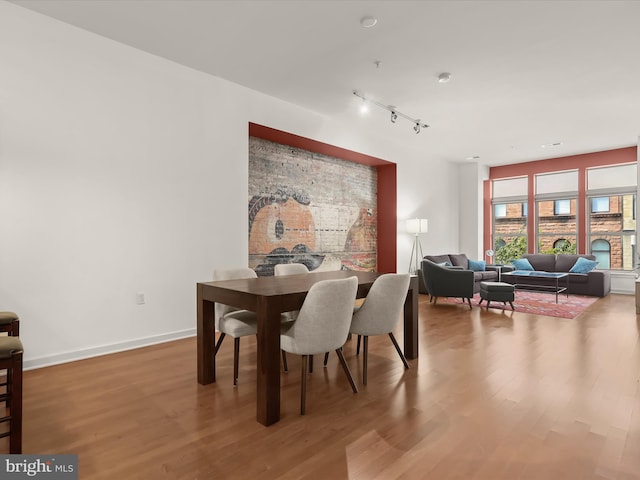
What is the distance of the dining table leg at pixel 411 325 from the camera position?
3408 millimetres

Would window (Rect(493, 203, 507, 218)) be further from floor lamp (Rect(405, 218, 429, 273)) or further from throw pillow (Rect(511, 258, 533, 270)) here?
floor lamp (Rect(405, 218, 429, 273))

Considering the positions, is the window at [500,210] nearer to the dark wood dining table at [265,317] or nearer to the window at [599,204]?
the window at [599,204]

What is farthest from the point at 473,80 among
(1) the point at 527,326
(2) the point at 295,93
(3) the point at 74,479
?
(3) the point at 74,479

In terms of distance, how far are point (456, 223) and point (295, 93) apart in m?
6.01

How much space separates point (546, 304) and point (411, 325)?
13.5 ft

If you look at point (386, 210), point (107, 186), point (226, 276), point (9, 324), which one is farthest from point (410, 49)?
point (9, 324)

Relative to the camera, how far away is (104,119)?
11.7 feet

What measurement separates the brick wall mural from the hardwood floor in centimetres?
222

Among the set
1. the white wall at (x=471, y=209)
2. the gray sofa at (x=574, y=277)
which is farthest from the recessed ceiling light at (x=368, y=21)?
the white wall at (x=471, y=209)

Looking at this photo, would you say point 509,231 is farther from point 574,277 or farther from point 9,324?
point 9,324

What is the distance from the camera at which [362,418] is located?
2238 mm

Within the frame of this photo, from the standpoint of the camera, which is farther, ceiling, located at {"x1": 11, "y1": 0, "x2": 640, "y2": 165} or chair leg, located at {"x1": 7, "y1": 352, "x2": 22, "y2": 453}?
ceiling, located at {"x1": 11, "y1": 0, "x2": 640, "y2": 165}

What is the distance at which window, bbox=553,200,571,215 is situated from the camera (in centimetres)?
851

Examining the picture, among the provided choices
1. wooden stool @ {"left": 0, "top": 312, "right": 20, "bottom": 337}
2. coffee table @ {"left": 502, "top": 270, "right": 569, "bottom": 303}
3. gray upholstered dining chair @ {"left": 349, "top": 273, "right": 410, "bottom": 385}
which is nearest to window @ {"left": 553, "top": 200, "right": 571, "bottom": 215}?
coffee table @ {"left": 502, "top": 270, "right": 569, "bottom": 303}
